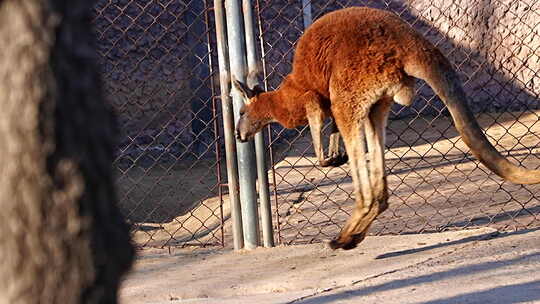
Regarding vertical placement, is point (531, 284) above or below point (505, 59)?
below

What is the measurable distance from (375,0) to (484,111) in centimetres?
171

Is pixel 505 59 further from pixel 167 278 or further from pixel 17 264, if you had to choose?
pixel 17 264

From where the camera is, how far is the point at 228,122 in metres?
4.82

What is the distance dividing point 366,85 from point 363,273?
0.94 metres

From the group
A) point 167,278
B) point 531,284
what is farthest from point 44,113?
point 167,278

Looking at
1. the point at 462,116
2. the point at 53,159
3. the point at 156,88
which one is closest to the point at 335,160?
the point at 462,116

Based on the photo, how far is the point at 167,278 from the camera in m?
4.45

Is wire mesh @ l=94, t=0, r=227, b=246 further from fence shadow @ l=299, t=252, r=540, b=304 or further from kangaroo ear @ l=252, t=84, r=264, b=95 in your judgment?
fence shadow @ l=299, t=252, r=540, b=304

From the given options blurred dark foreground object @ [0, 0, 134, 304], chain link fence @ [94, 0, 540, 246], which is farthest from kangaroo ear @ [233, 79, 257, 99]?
blurred dark foreground object @ [0, 0, 134, 304]

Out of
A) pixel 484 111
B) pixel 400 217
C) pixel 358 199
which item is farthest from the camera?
pixel 484 111

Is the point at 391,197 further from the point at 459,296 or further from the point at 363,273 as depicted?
the point at 459,296

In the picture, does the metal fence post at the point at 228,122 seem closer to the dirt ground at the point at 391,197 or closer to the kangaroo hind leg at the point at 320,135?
the dirt ground at the point at 391,197

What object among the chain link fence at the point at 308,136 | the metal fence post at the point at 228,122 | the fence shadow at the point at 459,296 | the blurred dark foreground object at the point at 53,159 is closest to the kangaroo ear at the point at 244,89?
the metal fence post at the point at 228,122

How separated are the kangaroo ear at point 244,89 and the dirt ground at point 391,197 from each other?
57 cm
